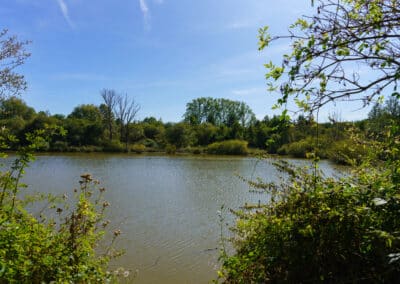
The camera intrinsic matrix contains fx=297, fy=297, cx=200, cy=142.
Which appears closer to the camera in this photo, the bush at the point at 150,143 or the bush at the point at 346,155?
the bush at the point at 346,155

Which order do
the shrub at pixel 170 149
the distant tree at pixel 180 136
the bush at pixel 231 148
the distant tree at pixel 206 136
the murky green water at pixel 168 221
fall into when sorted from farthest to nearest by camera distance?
the distant tree at pixel 206 136 → the distant tree at pixel 180 136 → the shrub at pixel 170 149 → the bush at pixel 231 148 → the murky green water at pixel 168 221

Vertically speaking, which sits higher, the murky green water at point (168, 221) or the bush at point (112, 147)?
the bush at point (112, 147)

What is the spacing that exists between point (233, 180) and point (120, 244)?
8.57 m

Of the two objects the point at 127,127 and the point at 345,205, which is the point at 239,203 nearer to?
the point at 345,205

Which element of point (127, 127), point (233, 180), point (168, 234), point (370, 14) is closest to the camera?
point (370, 14)

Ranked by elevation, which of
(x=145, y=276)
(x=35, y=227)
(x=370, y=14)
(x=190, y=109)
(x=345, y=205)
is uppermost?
(x=190, y=109)

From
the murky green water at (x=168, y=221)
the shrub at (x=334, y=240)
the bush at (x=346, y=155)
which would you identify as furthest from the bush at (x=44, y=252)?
the bush at (x=346, y=155)

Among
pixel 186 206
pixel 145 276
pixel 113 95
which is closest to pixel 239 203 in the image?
pixel 186 206

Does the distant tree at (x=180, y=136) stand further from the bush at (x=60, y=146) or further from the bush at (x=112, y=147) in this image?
the bush at (x=60, y=146)

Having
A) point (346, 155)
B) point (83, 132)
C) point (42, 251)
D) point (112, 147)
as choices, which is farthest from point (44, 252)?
point (83, 132)

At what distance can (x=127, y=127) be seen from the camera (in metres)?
43.2

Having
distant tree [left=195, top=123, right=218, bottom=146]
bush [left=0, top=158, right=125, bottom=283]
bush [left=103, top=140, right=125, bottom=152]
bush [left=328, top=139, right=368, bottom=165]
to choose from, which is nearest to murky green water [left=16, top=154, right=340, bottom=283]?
bush [left=328, top=139, right=368, bottom=165]

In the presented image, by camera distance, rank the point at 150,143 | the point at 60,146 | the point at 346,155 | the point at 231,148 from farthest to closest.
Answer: the point at 150,143
the point at 231,148
the point at 60,146
the point at 346,155

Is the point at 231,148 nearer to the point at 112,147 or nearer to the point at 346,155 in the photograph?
the point at 112,147
